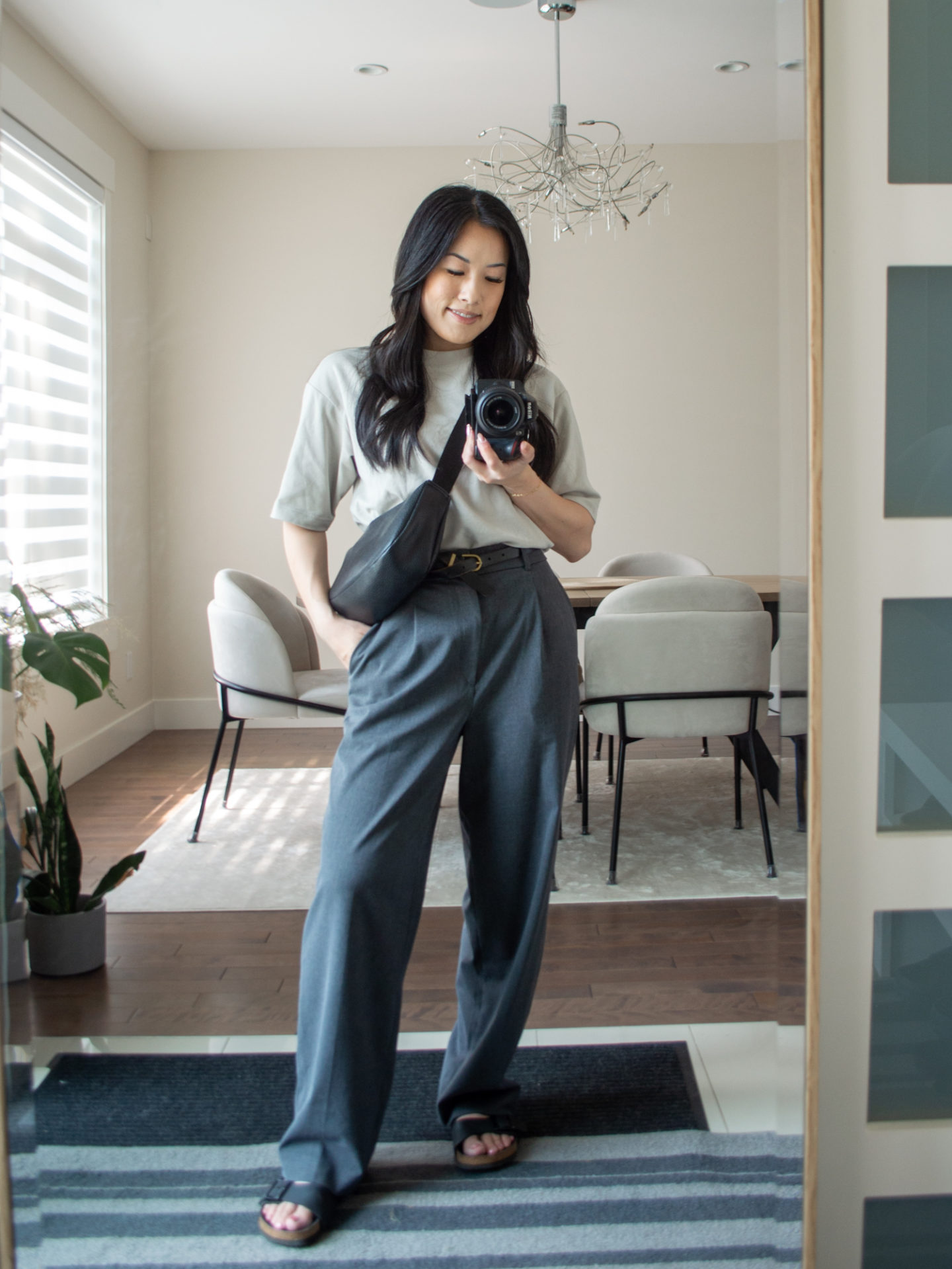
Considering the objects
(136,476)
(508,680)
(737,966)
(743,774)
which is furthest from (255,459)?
(737,966)

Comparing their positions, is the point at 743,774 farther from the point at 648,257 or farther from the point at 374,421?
the point at 374,421

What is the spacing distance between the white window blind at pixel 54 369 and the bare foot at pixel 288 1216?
3.15 feet

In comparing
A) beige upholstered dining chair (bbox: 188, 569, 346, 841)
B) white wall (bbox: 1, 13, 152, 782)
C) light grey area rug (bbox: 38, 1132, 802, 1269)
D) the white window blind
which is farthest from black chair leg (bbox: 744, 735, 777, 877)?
the white window blind

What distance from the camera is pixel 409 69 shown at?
1.84m

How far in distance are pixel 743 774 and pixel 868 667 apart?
1.14 metres

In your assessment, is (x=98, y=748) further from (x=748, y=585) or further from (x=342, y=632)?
(x=748, y=585)

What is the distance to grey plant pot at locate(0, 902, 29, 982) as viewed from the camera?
965 millimetres

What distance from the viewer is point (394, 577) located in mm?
1104

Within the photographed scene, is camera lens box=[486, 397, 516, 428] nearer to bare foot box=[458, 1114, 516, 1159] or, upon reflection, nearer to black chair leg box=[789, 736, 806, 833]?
black chair leg box=[789, 736, 806, 833]

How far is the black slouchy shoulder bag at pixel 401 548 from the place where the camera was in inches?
43.1

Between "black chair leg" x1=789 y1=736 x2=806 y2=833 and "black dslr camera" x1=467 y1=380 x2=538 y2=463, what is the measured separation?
43 centimetres

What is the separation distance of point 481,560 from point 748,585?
0.93m

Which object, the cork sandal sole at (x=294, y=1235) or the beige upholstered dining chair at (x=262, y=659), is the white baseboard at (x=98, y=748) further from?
the cork sandal sole at (x=294, y=1235)

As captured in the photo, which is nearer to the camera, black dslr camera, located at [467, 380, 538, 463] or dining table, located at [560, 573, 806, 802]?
black dslr camera, located at [467, 380, 538, 463]
